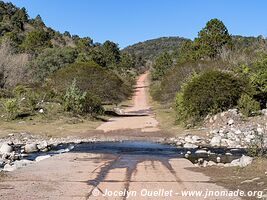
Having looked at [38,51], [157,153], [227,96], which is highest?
[38,51]

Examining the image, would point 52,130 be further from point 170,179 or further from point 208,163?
point 170,179

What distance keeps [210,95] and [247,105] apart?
235cm

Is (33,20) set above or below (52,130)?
above

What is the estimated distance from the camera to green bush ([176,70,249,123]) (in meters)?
29.6

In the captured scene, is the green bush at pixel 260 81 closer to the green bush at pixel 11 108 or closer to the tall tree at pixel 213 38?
the green bush at pixel 11 108

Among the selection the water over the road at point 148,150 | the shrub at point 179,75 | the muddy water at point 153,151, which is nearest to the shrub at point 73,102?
the water over the road at point 148,150

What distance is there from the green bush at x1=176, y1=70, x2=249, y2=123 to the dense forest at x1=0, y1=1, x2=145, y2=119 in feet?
28.3

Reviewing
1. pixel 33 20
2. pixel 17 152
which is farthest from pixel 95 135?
pixel 33 20

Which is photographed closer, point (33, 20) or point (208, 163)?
point (208, 163)

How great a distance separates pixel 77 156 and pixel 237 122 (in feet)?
38.8

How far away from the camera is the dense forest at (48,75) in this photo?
35156 millimetres

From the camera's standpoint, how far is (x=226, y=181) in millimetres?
12688

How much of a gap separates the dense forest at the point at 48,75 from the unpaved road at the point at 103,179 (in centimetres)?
1624

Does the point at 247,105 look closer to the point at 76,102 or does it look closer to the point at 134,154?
the point at 134,154
